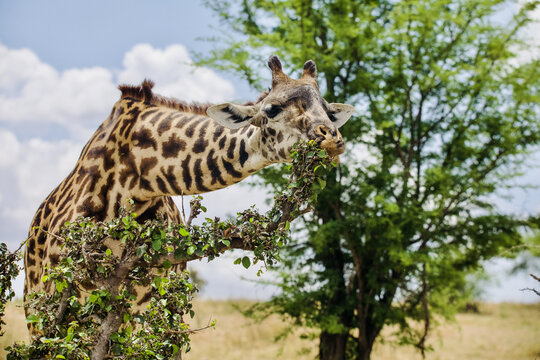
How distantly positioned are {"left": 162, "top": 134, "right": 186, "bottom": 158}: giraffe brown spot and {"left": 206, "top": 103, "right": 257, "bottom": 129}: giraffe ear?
49cm

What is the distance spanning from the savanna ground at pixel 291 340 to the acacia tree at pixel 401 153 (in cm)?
126

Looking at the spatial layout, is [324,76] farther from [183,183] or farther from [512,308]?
[512,308]

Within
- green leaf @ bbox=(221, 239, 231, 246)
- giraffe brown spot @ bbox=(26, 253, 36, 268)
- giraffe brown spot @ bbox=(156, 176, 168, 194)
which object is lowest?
green leaf @ bbox=(221, 239, 231, 246)

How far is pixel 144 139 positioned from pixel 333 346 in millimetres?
7202

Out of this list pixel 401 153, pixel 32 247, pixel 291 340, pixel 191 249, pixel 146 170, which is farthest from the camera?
pixel 291 340

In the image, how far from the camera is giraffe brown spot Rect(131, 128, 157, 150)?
4281 mm

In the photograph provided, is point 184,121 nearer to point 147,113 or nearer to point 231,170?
point 147,113

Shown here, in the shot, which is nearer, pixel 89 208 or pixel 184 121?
pixel 89 208

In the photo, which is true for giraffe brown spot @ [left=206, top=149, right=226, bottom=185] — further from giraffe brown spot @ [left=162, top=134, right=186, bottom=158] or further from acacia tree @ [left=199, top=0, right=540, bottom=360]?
acacia tree @ [left=199, top=0, right=540, bottom=360]

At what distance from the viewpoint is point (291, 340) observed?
14461 millimetres

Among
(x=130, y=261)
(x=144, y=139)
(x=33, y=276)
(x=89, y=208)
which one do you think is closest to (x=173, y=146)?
(x=144, y=139)

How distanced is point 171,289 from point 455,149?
8.43m

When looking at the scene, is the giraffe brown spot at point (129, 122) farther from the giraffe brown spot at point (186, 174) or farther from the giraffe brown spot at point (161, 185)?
the giraffe brown spot at point (186, 174)

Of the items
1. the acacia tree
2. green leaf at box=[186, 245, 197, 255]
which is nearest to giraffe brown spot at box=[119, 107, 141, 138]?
green leaf at box=[186, 245, 197, 255]
